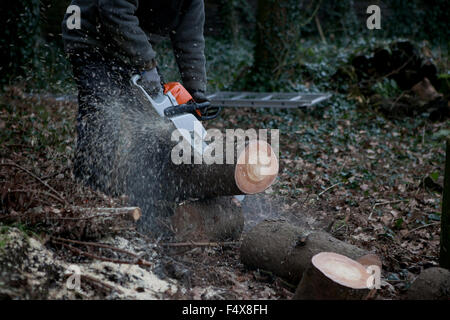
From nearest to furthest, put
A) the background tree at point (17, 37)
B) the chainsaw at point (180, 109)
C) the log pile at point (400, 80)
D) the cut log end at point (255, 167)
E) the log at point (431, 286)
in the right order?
the log at point (431, 286)
the cut log end at point (255, 167)
the chainsaw at point (180, 109)
the background tree at point (17, 37)
the log pile at point (400, 80)

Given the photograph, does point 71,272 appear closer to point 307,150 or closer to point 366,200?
point 366,200

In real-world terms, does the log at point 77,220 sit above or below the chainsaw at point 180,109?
below

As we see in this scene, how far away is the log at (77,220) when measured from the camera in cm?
245

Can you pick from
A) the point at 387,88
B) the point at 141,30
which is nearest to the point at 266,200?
the point at 141,30

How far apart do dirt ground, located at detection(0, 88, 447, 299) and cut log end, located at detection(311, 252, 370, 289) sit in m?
0.38

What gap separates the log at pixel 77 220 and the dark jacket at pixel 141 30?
1.09 m

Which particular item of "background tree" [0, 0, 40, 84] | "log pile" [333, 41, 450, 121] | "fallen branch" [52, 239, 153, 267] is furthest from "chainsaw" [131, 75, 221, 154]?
"log pile" [333, 41, 450, 121]

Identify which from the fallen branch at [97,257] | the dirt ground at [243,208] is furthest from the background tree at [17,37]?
the fallen branch at [97,257]

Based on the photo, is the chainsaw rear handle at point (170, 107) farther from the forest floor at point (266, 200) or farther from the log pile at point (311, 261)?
the log pile at point (311, 261)

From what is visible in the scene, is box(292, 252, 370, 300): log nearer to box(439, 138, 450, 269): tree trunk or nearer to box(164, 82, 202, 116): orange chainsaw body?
box(439, 138, 450, 269): tree trunk

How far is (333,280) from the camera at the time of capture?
2113 mm

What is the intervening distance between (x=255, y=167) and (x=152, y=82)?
93cm
